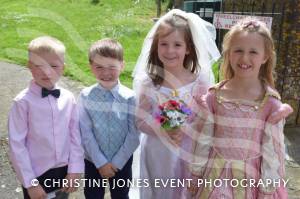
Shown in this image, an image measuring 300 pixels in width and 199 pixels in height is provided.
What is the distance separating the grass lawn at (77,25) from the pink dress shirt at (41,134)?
358 centimetres

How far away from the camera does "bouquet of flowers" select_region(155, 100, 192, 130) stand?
2.50 metres

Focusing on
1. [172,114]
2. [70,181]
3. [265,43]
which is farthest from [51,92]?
[265,43]

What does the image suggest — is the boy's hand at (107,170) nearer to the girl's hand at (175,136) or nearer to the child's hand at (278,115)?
the girl's hand at (175,136)

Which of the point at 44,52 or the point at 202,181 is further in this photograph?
the point at 202,181

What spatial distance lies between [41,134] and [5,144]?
210 centimetres

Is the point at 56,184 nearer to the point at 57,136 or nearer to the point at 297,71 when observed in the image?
the point at 57,136

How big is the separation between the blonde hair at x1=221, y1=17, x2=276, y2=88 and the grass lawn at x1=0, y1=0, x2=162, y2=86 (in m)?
3.60

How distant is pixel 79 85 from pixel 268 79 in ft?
13.4

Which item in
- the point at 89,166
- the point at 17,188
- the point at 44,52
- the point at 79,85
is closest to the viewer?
the point at 44,52

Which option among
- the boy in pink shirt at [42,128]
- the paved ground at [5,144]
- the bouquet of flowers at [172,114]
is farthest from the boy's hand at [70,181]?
the paved ground at [5,144]

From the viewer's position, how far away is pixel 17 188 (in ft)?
11.4

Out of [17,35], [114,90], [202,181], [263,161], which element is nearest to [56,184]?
[114,90]

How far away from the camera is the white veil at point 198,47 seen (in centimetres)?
276

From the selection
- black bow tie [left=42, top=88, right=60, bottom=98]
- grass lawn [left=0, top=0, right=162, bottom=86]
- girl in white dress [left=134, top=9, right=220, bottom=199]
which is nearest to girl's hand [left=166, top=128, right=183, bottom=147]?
girl in white dress [left=134, top=9, right=220, bottom=199]
